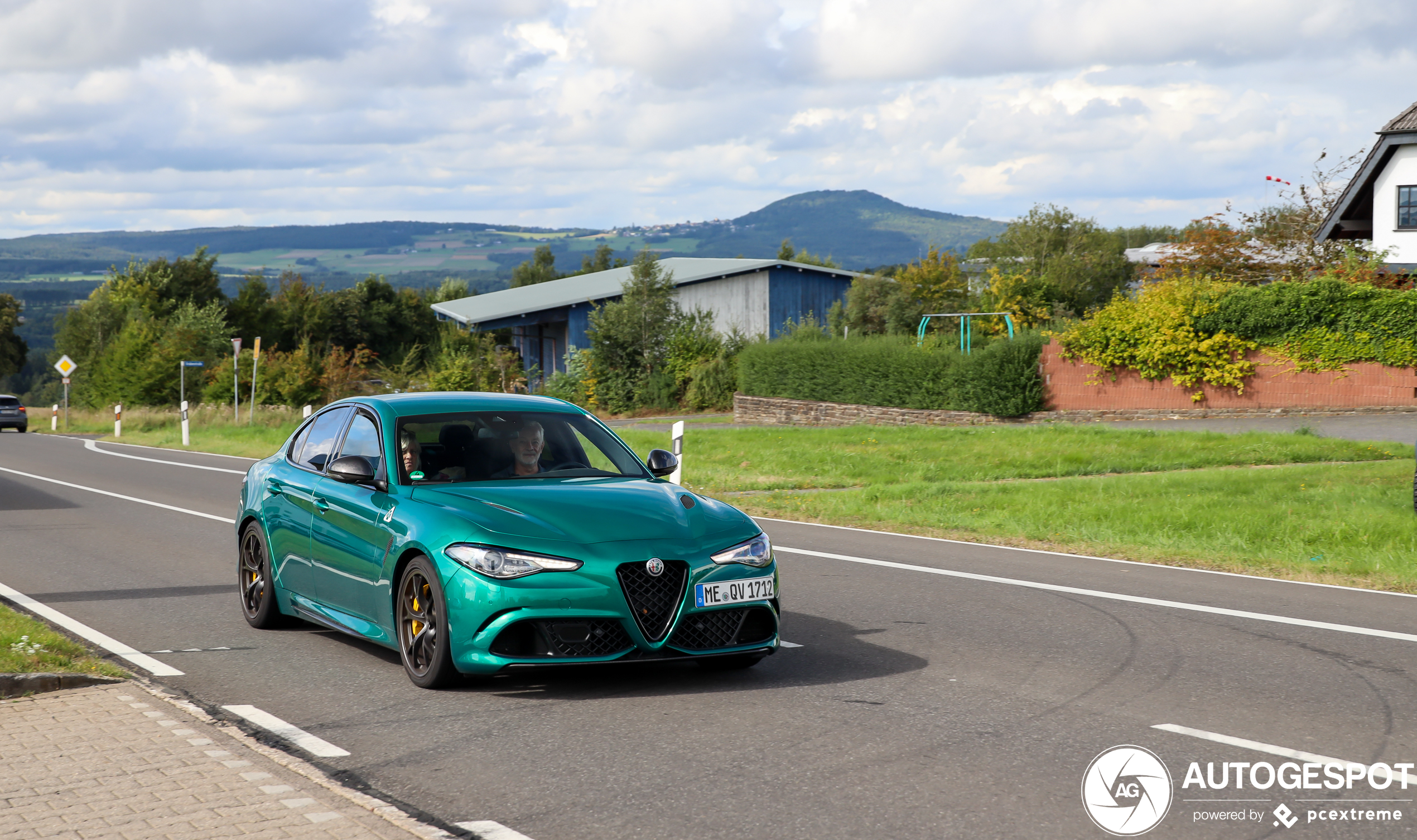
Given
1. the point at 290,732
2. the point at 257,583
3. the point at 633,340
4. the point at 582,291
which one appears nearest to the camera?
the point at 290,732

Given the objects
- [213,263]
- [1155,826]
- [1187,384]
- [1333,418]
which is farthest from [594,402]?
[213,263]

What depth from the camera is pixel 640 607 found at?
6.39m

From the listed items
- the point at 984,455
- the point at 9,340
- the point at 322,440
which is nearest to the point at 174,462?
the point at 984,455

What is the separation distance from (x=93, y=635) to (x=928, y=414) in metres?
24.0

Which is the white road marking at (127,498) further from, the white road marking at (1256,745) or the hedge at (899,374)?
the hedge at (899,374)

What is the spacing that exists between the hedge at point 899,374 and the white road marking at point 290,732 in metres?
24.2

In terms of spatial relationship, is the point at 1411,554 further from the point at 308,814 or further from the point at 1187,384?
the point at 1187,384

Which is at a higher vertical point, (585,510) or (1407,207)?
(1407,207)

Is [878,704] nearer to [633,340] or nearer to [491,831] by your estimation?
[491,831]

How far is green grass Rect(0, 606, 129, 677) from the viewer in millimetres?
6952

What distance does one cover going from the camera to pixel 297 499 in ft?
26.7

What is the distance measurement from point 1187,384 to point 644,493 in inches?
916

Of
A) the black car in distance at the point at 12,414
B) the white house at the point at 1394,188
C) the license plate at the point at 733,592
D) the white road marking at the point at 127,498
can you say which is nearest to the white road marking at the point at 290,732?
the license plate at the point at 733,592

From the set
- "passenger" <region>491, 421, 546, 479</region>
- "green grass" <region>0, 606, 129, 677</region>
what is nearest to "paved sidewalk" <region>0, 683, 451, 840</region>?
"green grass" <region>0, 606, 129, 677</region>
